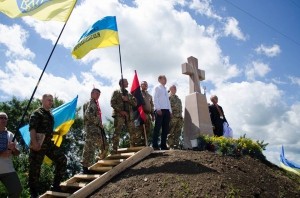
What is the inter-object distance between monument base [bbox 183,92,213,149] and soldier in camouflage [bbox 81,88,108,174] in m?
3.21

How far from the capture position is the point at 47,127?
22.2 feet

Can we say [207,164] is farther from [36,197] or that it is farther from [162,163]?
[36,197]

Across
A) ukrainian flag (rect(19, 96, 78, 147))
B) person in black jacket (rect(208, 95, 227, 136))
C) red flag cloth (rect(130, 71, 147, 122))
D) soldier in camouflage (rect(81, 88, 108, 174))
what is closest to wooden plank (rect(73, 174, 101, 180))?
soldier in camouflage (rect(81, 88, 108, 174))

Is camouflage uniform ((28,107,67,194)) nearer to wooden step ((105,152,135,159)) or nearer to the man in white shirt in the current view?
wooden step ((105,152,135,159))

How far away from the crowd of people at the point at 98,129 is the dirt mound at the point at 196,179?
99cm

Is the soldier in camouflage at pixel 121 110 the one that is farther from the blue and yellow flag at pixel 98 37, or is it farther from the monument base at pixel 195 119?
the monument base at pixel 195 119

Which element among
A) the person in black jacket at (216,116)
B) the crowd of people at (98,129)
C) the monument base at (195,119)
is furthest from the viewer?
the person in black jacket at (216,116)

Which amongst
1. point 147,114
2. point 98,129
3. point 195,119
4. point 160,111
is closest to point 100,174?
point 98,129

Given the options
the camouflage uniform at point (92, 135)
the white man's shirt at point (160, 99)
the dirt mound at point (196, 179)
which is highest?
the white man's shirt at point (160, 99)

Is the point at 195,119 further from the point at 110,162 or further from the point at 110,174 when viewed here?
the point at 110,174

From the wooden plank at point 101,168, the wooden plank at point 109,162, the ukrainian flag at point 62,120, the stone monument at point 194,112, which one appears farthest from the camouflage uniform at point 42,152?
the stone monument at point 194,112

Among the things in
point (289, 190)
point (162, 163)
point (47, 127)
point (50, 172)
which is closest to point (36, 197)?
point (47, 127)

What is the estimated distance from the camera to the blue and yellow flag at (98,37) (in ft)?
Result: 26.9

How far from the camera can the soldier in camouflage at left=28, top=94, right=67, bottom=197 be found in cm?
654
